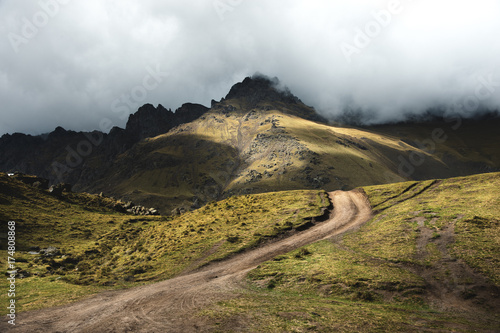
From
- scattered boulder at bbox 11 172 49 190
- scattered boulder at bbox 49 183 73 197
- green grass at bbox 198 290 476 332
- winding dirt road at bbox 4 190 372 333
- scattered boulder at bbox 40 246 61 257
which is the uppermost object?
scattered boulder at bbox 11 172 49 190

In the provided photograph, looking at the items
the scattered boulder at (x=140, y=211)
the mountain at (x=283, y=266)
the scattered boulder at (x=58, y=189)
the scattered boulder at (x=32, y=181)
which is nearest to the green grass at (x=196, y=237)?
the mountain at (x=283, y=266)

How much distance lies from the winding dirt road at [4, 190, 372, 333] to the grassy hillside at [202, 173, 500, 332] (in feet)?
6.37

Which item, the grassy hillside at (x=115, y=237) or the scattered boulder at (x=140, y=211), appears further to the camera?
the scattered boulder at (x=140, y=211)

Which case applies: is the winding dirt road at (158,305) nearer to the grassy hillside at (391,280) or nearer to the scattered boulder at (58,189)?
the grassy hillside at (391,280)

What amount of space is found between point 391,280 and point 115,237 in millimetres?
51168

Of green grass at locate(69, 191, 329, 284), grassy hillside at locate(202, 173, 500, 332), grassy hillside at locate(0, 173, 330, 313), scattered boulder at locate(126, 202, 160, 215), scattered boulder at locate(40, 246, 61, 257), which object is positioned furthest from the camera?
scattered boulder at locate(126, 202, 160, 215)

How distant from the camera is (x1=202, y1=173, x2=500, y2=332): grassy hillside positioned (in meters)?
16.8

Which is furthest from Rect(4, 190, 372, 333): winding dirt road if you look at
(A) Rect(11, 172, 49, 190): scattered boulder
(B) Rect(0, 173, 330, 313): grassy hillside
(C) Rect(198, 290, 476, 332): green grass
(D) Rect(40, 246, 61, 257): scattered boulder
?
(A) Rect(11, 172, 49, 190): scattered boulder

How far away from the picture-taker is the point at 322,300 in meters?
20.9

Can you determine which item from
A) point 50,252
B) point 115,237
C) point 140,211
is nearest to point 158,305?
point 50,252

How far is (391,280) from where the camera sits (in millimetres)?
22250

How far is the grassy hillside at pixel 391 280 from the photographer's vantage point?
1684cm

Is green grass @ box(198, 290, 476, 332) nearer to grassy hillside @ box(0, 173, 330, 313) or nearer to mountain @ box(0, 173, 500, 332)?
mountain @ box(0, 173, 500, 332)

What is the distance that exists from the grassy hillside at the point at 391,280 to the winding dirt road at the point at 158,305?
76.5 inches
